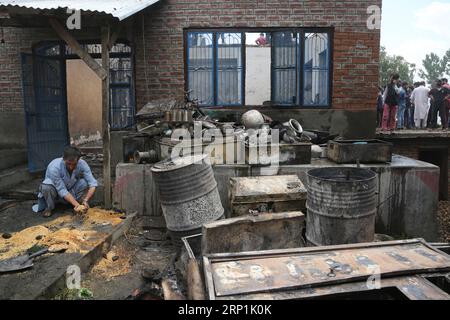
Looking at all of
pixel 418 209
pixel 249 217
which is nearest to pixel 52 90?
pixel 249 217

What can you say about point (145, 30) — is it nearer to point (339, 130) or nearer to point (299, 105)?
point (299, 105)

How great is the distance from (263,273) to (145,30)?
7.45 metres

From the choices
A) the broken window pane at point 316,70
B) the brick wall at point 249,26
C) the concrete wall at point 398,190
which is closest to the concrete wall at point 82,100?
the brick wall at point 249,26

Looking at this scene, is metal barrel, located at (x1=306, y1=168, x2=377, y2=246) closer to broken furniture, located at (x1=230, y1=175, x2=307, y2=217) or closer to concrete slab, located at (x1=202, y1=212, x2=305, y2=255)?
concrete slab, located at (x1=202, y1=212, x2=305, y2=255)

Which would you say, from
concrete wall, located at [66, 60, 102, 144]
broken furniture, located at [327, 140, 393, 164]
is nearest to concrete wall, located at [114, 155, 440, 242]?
broken furniture, located at [327, 140, 393, 164]

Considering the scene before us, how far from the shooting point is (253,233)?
5289 millimetres

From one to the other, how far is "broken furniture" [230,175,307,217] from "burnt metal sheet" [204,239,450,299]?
1.63m

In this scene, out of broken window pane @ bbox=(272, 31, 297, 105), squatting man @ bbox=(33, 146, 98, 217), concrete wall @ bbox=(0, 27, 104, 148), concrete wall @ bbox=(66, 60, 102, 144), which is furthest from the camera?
concrete wall @ bbox=(66, 60, 102, 144)

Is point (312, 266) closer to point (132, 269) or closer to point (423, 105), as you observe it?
point (132, 269)

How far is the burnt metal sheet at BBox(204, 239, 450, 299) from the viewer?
3639 mm

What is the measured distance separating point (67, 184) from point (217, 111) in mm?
4005

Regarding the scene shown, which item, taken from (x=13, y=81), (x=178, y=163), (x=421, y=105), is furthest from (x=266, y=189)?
(x=421, y=105)

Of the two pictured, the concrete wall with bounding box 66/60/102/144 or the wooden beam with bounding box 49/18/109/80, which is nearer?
the wooden beam with bounding box 49/18/109/80
